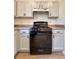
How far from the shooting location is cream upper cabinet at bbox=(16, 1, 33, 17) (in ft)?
19.5

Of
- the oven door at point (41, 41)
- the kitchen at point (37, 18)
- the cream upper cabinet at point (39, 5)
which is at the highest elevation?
the cream upper cabinet at point (39, 5)

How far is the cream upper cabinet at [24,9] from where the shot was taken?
5949 millimetres

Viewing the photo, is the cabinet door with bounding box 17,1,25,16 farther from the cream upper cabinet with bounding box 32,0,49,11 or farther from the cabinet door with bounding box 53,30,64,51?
the cabinet door with bounding box 53,30,64,51

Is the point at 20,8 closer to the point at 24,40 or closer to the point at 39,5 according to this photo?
the point at 39,5

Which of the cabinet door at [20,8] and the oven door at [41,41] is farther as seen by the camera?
the cabinet door at [20,8]

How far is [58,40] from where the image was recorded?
5.58 m

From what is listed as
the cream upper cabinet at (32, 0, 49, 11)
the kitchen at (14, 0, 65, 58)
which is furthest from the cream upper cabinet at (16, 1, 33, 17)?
the cream upper cabinet at (32, 0, 49, 11)

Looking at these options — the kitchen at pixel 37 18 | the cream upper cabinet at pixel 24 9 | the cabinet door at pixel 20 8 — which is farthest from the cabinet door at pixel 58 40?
the cabinet door at pixel 20 8

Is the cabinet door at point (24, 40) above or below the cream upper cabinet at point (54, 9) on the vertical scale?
below

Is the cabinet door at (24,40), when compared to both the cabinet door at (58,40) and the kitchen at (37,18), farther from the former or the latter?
the cabinet door at (58,40)

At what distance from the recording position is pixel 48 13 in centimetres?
604

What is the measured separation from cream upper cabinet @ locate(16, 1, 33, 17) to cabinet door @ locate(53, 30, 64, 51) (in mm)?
1273

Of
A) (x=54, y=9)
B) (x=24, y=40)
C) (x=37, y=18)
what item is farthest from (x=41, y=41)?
(x=54, y=9)
